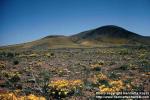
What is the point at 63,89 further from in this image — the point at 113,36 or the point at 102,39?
the point at 113,36

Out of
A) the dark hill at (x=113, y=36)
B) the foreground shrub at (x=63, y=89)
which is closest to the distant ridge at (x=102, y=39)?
the dark hill at (x=113, y=36)

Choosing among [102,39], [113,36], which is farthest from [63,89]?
[113,36]

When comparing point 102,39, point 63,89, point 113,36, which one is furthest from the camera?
point 113,36

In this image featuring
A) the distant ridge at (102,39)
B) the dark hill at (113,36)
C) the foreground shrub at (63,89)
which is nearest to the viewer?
the foreground shrub at (63,89)

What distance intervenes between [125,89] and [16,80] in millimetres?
7119

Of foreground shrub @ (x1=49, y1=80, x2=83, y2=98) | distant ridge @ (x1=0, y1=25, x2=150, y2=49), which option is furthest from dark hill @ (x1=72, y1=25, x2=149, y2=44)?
foreground shrub @ (x1=49, y1=80, x2=83, y2=98)

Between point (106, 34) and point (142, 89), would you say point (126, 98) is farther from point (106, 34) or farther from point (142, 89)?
point (106, 34)

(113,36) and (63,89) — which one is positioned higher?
(113,36)

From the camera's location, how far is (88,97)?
10.9 meters

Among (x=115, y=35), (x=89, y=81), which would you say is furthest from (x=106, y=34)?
(x=89, y=81)

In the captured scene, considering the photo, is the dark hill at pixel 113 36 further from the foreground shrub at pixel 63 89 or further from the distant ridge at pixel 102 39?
the foreground shrub at pixel 63 89

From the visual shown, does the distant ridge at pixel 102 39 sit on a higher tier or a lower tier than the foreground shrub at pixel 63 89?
higher

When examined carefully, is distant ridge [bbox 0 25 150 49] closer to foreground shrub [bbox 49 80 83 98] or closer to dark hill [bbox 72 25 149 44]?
dark hill [bbox 72 25 149 44]

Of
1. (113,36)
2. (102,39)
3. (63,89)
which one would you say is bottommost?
(63,89)
